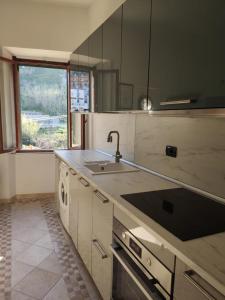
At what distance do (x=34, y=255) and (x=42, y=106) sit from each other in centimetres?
239

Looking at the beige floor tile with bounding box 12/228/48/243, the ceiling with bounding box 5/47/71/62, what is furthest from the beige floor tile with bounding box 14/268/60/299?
the ceiling with bounding box 5/47/71/62

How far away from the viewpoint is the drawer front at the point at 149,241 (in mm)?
921

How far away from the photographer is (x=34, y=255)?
227 cm

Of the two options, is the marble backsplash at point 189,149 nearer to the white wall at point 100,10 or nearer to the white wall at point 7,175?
the white wall at point 100,10

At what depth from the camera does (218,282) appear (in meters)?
0.69

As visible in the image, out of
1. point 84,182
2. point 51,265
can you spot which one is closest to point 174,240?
point 84,182

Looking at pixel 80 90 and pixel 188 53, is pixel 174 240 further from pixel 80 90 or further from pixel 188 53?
pixel 80 90

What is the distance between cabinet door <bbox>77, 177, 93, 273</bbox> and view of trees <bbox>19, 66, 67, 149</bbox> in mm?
2112

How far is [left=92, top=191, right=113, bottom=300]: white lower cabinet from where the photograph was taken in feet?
4.79

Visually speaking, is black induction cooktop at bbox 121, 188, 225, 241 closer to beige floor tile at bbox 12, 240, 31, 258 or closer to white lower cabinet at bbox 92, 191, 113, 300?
white lower cabinet at bbox 92, 191, 113, 300

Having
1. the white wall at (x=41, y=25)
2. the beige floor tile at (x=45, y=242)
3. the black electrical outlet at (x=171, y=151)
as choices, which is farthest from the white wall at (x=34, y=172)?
the black electrical outlet at (x=171, y=151)

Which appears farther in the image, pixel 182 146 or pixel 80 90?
pixel 80 90

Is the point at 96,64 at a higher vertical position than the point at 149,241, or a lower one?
higher

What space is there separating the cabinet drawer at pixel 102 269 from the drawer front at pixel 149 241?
14.4 inches
